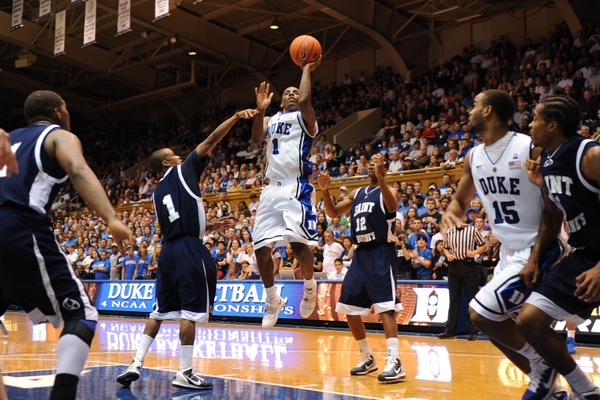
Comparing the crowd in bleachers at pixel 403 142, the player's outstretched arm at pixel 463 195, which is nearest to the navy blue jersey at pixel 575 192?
the player's outstretched arm at pixel 463 195

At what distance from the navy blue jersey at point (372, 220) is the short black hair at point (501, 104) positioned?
207 centimetres

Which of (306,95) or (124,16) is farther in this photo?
(124,16)

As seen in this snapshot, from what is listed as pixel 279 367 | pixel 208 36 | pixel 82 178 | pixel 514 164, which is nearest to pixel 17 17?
pixel 208 36

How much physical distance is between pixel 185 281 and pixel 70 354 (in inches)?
86.8

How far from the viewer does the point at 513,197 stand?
3.90 meters

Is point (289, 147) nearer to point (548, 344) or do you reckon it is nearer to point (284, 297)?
point (548, 344)

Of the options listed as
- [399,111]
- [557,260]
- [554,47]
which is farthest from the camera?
[399,111]

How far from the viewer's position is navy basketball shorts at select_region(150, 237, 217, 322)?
5.35 metres

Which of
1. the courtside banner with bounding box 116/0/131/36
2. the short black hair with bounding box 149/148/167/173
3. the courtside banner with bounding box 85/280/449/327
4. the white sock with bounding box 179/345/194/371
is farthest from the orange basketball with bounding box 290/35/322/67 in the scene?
the courtside banner with bounding box 116/0/131/36

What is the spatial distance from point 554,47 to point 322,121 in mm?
8234

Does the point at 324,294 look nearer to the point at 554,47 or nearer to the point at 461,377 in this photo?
the point at 461,377

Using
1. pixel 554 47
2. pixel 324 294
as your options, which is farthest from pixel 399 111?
pixel 324 294

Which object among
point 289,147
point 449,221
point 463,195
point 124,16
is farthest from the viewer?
point 124,16

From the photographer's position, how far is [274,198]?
613cm
